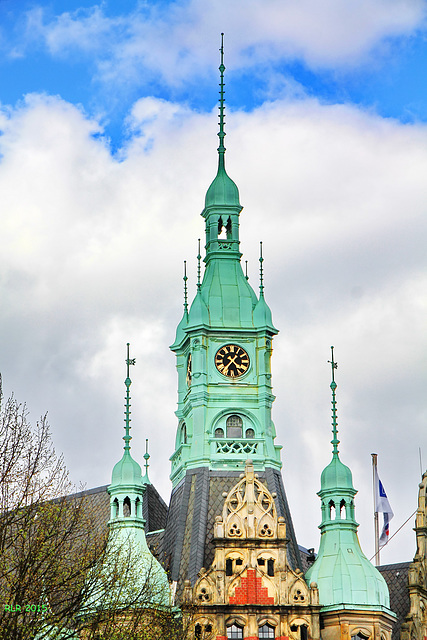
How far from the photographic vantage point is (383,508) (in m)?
105

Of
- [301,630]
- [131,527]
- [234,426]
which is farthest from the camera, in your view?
[234,426]

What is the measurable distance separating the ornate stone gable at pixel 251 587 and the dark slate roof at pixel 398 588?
29.5 feet

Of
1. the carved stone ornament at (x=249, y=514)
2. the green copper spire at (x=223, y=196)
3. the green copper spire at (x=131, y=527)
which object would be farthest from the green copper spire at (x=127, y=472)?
the green copper spire at (x=223, y=196)

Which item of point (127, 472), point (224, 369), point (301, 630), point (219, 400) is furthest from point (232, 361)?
point (301, 630)

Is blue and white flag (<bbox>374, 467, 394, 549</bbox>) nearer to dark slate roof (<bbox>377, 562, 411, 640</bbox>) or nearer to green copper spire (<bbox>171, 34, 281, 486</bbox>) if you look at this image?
dark slate roof (<bbox>377, 562, 411, 640</bbox>)

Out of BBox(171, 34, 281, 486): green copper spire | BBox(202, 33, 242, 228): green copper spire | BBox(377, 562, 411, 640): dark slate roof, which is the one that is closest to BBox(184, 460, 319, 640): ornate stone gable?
BBox(171, 34, 281, 486): green copper spire

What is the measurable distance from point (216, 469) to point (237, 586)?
8578 millimetres

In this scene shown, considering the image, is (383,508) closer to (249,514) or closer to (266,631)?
(249,514)

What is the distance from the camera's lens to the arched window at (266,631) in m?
88.7

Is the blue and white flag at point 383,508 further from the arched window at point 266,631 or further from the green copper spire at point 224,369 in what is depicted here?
the arched window at point 266,631

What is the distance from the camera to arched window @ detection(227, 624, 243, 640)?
88.5 meters

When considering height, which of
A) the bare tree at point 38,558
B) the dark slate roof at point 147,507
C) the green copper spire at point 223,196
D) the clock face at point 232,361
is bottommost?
the bare tree at point 38,558

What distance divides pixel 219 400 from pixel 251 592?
1247 cm

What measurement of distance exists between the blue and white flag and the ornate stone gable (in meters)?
15.5
